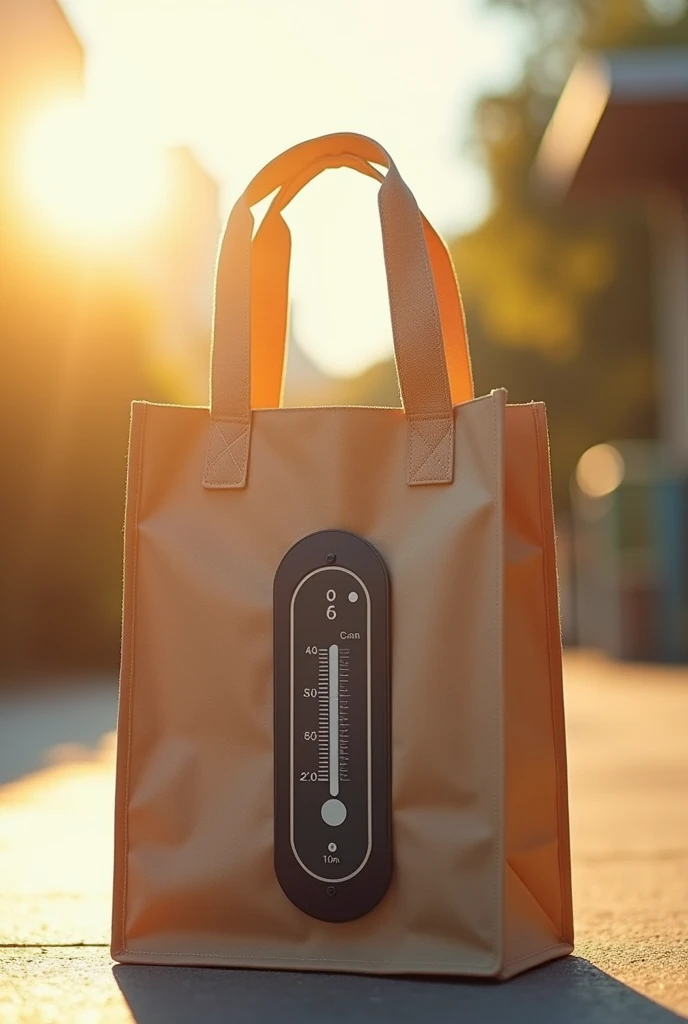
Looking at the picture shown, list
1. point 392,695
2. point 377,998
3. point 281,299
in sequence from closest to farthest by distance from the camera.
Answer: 1. point 377,998
2. point 392,695
3. point 281,299

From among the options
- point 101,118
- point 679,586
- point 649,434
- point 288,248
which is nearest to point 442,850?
point 288,248

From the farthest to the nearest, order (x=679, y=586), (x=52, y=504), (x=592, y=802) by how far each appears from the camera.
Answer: (x=679, y=586) → (x=52, y=504) → (x=592, y=802)

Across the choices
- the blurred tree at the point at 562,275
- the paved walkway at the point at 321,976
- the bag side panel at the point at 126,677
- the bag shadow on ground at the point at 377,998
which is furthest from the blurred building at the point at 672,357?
the bag shadow on ground at the point at 377,998

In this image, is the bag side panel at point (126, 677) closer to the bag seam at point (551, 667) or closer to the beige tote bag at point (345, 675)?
the beige tote bag at point (345, 675)

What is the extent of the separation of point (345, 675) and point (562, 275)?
14.4 metres

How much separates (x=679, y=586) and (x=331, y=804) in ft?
23.9

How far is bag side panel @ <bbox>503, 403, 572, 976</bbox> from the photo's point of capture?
1326 millimetres

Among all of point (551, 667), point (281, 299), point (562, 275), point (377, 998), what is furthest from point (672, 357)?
point (377, 998)

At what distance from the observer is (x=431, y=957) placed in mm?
1284

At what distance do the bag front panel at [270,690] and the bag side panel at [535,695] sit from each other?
0.06 metres

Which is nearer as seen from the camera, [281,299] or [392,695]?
→ [392,695]

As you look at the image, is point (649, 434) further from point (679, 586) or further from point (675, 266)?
point (679, 586)

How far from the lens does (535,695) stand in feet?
4.49

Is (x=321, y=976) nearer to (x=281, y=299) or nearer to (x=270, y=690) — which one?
(x=270, y=690)
